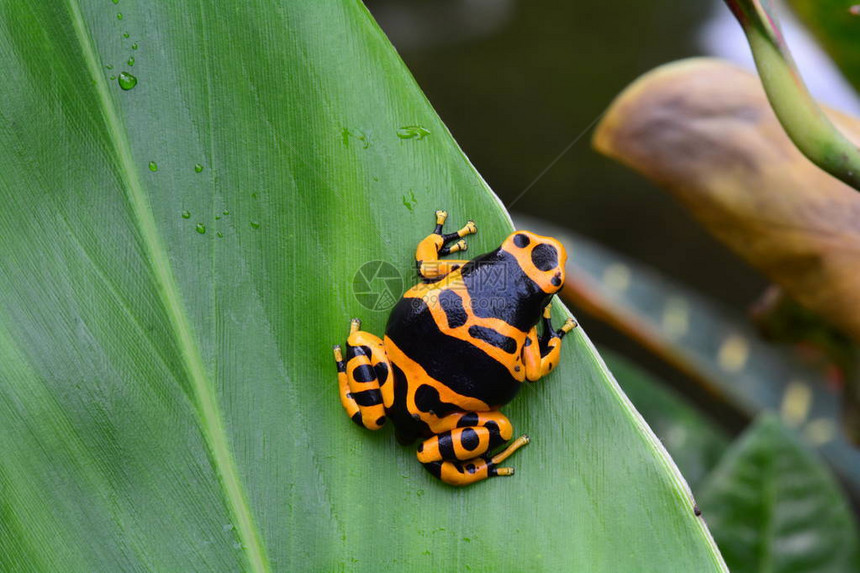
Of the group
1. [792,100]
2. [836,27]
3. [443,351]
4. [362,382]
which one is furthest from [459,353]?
[836,27]

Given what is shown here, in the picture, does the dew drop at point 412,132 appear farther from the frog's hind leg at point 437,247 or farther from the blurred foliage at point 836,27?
the blurred foliage at point 836,27

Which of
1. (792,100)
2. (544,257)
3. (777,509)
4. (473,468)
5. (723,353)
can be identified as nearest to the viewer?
(792,100)

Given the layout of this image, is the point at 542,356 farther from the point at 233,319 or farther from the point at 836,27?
the point at 836,27

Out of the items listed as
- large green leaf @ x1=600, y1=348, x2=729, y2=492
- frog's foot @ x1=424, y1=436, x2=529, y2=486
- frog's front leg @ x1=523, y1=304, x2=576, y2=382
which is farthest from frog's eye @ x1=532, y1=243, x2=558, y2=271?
large green leaf @ x1=600, y1=348, x2=729, y2=492

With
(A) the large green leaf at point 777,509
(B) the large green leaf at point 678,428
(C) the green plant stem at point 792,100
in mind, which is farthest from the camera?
(B) the large green leaf at point 678,428

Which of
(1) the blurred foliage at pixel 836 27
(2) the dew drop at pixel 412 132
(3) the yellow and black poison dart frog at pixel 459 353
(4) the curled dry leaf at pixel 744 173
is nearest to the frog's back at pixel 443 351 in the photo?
(3) the yellow and black poison dart frog at pixel 459 353
